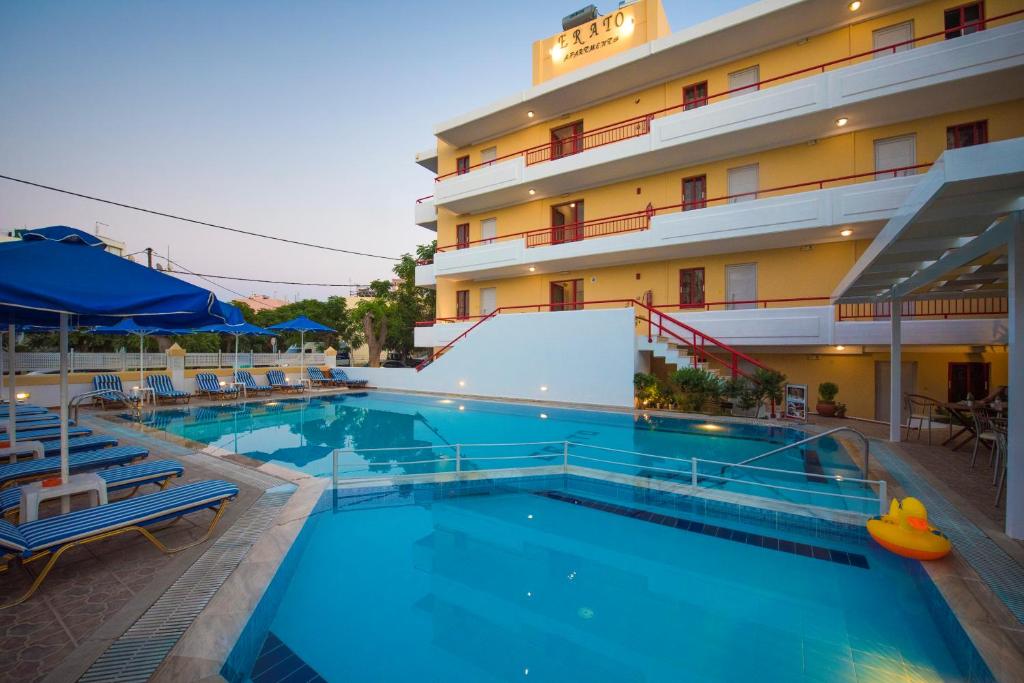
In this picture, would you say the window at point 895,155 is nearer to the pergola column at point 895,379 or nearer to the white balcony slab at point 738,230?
the white balcony slab at point 738,230

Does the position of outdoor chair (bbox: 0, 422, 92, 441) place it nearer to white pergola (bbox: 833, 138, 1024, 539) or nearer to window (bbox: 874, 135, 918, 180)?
white pergola (bbox: 833, 138, 1024, 539)

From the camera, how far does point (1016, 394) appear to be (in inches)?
166

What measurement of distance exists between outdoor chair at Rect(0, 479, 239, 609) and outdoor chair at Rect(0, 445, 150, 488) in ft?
4.99

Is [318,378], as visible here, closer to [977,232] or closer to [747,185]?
[747,185]

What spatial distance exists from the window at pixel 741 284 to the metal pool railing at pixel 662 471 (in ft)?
29.4

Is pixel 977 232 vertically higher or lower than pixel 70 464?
higher

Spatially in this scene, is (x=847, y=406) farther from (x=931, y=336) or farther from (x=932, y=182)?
(x=932, y=182)

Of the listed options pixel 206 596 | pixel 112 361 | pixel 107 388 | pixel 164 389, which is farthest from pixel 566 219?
pixel 112 361

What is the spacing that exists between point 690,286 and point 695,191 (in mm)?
3358

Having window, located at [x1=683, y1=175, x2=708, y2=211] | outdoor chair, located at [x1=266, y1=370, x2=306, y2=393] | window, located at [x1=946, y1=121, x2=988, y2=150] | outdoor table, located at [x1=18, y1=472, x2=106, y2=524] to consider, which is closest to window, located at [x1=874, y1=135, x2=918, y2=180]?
window, located at [x1=946, y1=121, x2=988, y2=150]

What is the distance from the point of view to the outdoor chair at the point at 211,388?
15.6 m

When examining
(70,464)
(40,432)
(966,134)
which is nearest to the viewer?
(70,464)

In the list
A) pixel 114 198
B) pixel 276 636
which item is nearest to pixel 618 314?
pixel 276 636

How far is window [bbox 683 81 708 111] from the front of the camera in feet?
49.5
